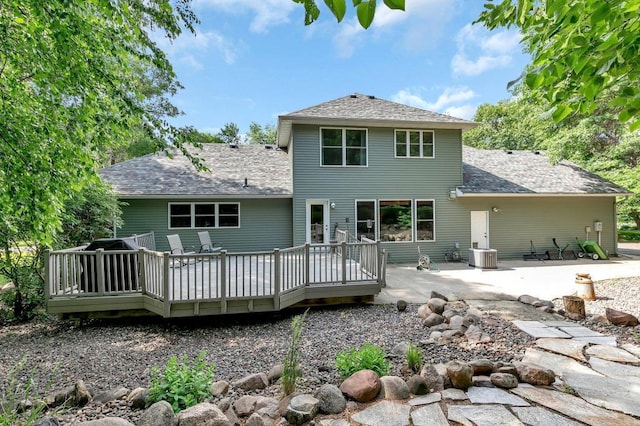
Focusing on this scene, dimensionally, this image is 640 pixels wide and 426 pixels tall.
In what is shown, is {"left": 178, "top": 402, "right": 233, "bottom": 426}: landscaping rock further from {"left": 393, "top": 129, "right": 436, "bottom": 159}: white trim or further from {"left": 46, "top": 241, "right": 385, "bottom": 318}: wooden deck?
{"left": 393, "top": 129, "right": 436, "bottom": 159}: white trim

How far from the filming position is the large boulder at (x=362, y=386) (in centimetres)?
296

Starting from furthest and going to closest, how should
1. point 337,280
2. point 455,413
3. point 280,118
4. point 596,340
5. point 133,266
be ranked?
1. point 280,118
2. point 337,280
3. point 133,266
4. point 596,340
5. point 455,413

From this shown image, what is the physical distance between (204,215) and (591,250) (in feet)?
48.6

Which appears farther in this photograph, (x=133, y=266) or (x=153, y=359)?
(x=133, y=266)

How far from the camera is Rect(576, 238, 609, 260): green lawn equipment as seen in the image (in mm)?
12203

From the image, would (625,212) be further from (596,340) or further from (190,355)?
(190,355)

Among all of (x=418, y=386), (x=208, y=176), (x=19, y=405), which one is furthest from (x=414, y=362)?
(x=208, y=176)

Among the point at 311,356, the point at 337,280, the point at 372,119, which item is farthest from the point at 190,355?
the point at 372,119

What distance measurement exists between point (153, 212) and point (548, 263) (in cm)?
1401

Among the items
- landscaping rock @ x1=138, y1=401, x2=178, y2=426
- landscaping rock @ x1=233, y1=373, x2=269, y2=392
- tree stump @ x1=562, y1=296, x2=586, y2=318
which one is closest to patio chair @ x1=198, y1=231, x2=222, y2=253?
landscaping rock @ x1=233, y1=373, x2=269, y2=392

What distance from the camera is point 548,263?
37.4 ft

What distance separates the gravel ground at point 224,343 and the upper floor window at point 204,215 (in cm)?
505

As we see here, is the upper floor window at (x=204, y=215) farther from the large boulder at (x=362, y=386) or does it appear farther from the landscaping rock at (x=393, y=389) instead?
the landscaping rock at (x=393, y=389)

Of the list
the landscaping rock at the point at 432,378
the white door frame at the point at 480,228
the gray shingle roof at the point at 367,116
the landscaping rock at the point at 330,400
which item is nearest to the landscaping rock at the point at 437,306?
the landscaping rock at the point at 432,378
